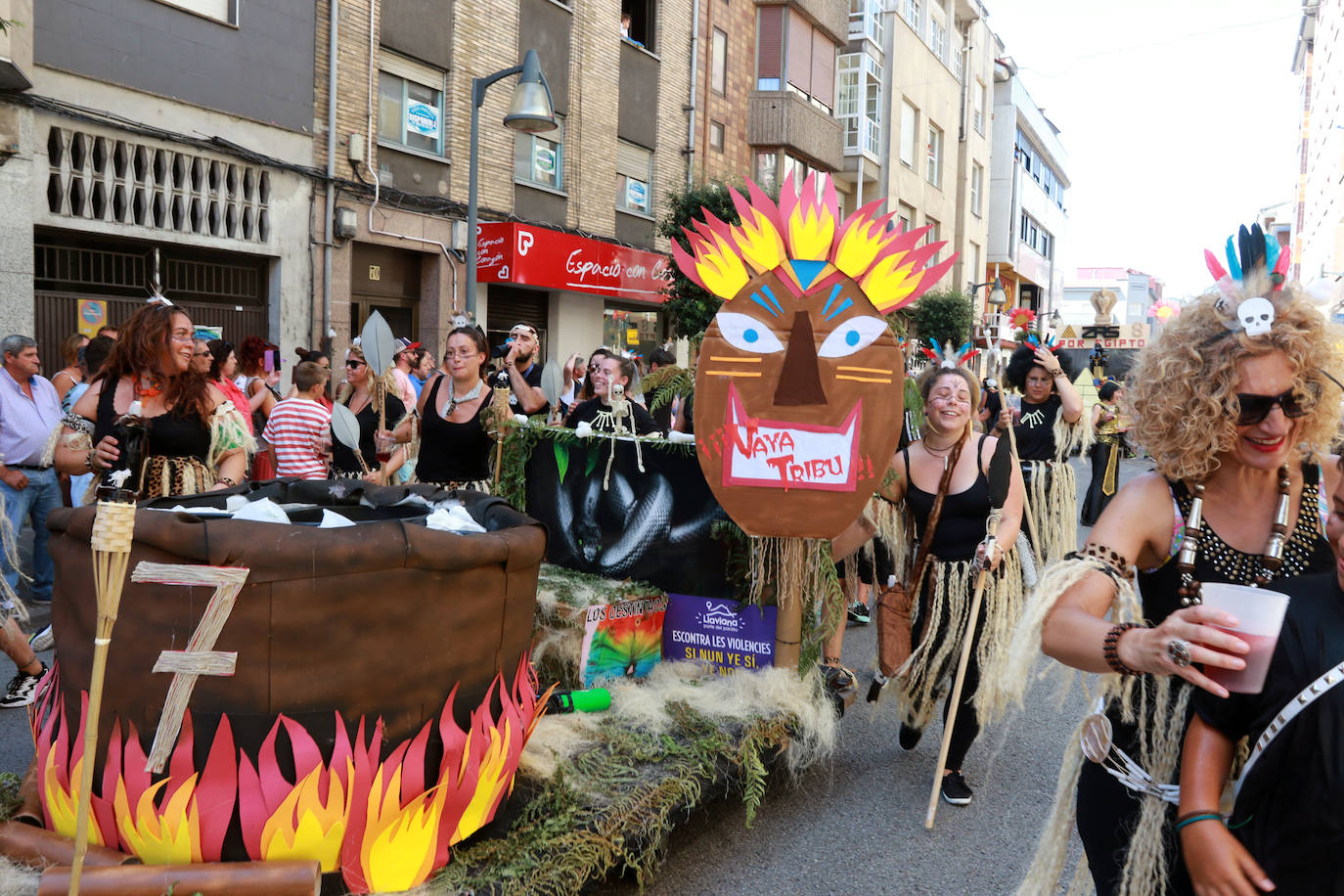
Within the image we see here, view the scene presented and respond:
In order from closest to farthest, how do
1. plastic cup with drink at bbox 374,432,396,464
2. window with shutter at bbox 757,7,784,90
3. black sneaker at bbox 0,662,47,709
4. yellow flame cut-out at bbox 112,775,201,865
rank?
yellow flame cut-out at bbox 112,775,201,865, black sneaker at bbox 0,662,47,709, plastic cup with drink at bbox 374,432,396,464, window with shutter at bbox 757,7,784,90

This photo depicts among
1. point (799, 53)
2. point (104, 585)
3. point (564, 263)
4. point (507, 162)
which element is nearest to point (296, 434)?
point (104, 585)

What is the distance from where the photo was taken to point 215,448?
15.5 ft

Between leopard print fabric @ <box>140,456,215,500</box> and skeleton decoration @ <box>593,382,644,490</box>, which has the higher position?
skeleton decoration @ <box>593,382,644,490</box>

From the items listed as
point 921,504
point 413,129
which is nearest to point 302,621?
point 921,504

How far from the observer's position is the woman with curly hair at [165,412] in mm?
4520

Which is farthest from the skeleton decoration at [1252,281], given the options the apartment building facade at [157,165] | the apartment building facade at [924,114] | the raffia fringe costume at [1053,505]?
the apartment building facade at [924,114]

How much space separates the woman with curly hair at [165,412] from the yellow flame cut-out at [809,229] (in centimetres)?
275

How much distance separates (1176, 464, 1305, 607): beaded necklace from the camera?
201 cm

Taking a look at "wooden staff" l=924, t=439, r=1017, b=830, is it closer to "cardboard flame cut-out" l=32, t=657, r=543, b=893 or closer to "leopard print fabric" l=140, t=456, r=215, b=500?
"cardboard flame cut-out" l=32, t=657, r=543, b=893

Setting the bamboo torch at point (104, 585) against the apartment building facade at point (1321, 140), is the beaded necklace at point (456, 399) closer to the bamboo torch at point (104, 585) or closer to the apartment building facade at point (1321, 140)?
the bamboo torch at point (104, 585)

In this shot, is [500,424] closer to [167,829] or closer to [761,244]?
[761,244]

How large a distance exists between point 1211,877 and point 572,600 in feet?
9.53

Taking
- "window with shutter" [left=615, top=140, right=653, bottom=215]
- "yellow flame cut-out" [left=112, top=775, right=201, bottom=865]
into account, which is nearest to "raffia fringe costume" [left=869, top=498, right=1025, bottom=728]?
"yellow flame cut-out" [left=112, top=775, right=201, bottom=865]

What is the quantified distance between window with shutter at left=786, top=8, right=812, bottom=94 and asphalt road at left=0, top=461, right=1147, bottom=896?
21346 mm
